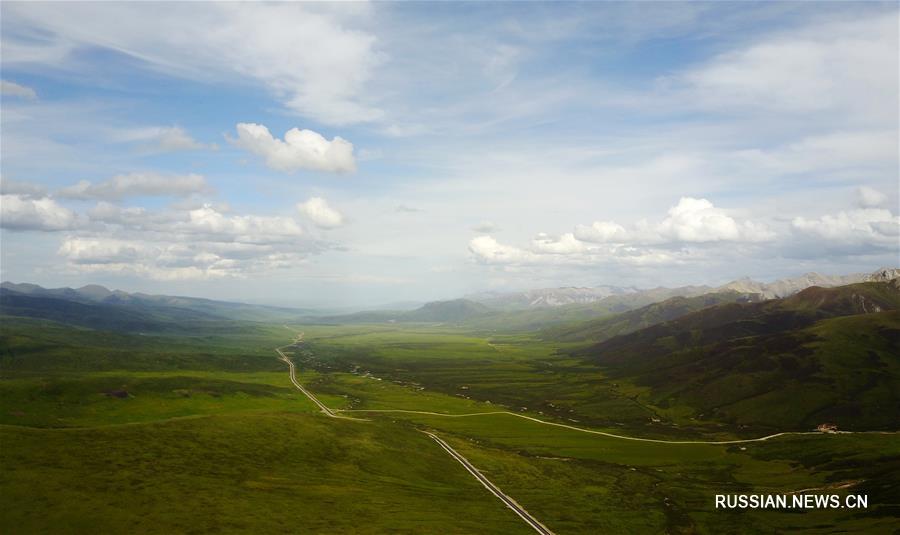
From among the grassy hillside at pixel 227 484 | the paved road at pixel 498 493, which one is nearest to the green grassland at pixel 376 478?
the grassy hillside at pixel 227 484

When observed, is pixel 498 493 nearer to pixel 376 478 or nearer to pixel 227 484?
pixel 376 478

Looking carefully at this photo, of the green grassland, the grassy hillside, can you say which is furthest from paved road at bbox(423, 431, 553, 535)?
the grassy hillside

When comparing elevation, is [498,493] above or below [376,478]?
below

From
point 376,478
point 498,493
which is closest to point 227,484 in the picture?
point 376,478

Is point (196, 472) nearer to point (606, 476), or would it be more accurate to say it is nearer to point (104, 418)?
point (606, 476)

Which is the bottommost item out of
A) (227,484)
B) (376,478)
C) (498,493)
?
(498,493)

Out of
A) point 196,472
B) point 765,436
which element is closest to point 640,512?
point 196,472

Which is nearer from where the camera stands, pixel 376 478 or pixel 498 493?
pixel 498 493

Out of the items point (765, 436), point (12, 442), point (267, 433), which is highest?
point (12, 442)
